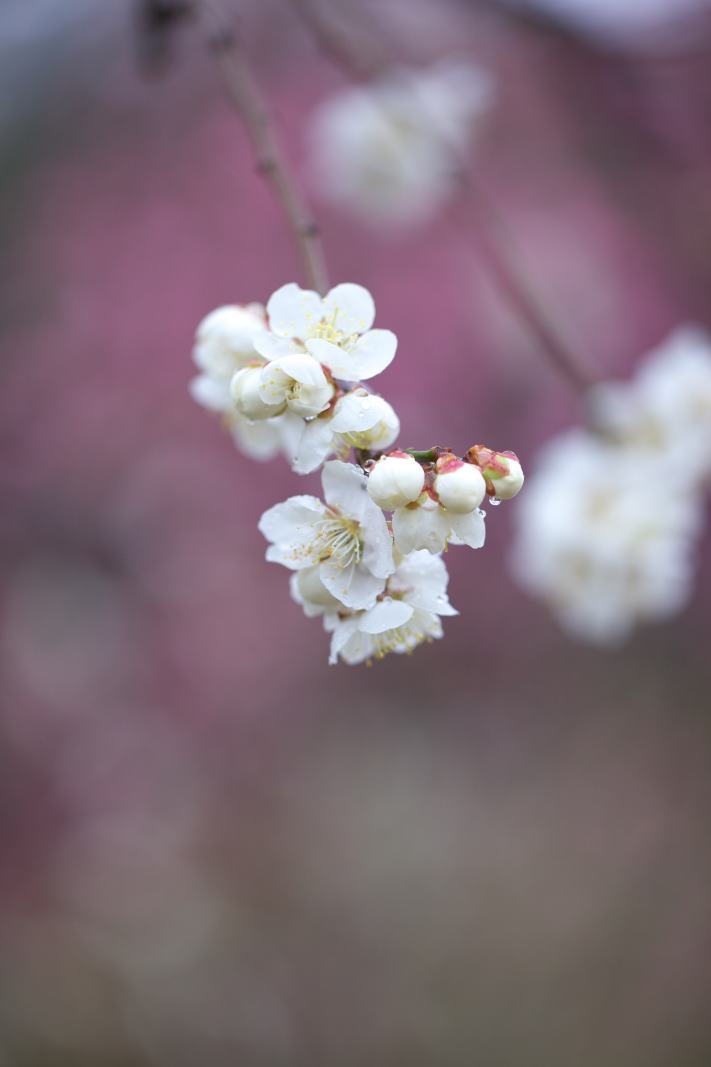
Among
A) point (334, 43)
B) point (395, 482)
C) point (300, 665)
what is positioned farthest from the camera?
point (300, 665)

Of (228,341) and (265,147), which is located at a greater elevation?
(265,147)

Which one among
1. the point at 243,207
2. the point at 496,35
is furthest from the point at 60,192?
the point at 496,35

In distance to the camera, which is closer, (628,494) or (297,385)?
(297,385)

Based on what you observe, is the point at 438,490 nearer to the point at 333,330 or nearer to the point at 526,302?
the point at 333,330

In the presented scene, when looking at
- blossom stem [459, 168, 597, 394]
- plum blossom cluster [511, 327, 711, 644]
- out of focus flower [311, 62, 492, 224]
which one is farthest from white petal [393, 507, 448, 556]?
out of focus flower [311, 62, 492, 224]

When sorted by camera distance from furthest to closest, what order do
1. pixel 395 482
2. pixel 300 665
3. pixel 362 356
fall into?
pixel 300 665 < pixel 362 356 < pixel 395 482

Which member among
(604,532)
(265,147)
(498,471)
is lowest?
(498,471)

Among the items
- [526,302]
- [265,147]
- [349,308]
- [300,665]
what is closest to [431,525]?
[349,308]
